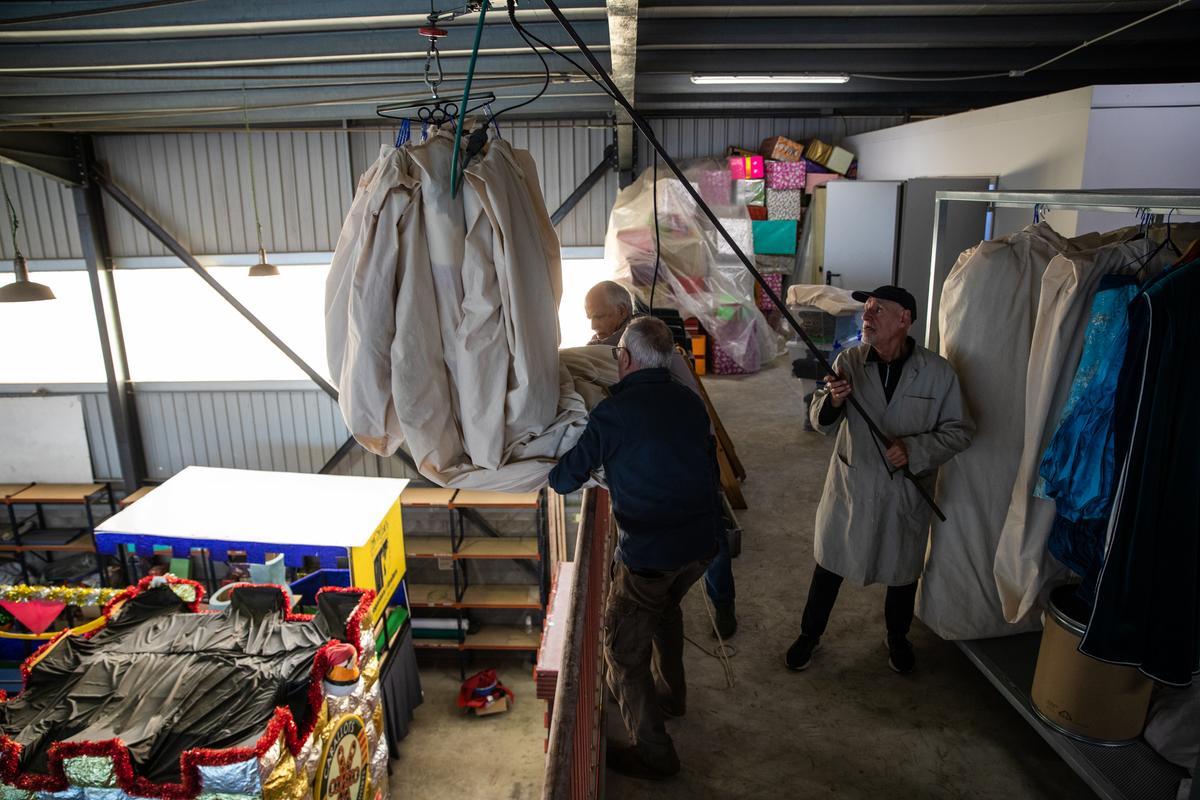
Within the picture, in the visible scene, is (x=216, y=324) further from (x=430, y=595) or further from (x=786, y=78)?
(x=786, y=78)

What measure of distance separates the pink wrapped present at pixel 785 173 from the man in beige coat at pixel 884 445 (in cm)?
678

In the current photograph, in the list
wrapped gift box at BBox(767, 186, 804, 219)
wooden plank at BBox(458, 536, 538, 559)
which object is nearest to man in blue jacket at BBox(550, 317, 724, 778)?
wooden plank at BBox(458, 536, 538, 559)

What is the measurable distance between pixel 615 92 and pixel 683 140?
8.68m

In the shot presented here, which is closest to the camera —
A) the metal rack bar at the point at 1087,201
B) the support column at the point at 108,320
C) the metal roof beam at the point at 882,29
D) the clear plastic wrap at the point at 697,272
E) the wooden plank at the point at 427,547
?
the metal rack bar at the point at 1087,201

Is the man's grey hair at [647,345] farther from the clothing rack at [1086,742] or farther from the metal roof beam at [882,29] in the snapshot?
the metal roof beam at [882,29]

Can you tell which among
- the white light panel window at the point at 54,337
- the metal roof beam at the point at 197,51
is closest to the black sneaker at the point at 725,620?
the metal roof beam at the point at 197,51

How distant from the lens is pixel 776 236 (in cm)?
955

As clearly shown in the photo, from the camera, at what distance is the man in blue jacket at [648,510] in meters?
2.49

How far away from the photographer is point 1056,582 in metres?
2.81

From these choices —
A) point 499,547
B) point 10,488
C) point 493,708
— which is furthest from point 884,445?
point 10,488

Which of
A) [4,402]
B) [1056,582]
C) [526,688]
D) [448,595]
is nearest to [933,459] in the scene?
[1056,582]

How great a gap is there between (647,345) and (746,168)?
7.57m

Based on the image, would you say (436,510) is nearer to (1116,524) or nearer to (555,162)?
(555,162)

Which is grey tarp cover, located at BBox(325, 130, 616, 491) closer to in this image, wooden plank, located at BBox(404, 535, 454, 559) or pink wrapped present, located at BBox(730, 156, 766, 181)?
wooden plank, located at BBox(404, 535, 454, 559)
